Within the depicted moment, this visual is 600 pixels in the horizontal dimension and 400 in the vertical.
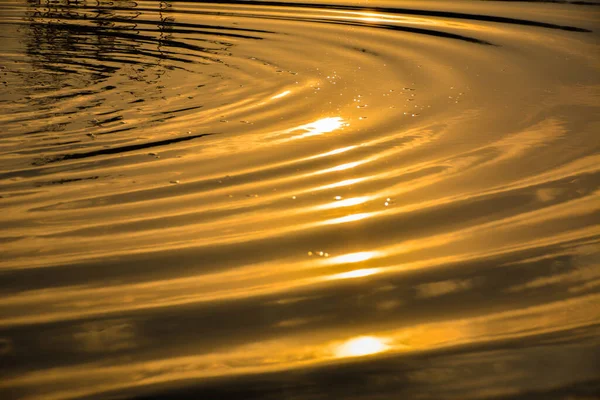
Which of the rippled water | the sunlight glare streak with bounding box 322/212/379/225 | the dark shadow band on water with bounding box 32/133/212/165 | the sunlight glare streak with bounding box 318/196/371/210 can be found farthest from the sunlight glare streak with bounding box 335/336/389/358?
the dark shadow band on water with bounding box 32/133/212/165

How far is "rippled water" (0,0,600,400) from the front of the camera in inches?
62.1

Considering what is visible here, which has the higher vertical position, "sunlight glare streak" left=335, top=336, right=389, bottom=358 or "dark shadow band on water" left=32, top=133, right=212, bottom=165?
"sunlight glare streak" left=335, top=336, right=389, bottom=358

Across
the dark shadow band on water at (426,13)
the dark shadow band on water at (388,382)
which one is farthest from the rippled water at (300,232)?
the dark shadow band on water at (426,13)

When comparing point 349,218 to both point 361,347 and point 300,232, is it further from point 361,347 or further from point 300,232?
point 361,347

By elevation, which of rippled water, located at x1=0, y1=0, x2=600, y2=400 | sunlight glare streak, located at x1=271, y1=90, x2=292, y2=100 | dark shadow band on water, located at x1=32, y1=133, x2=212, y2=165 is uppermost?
rippled water, located at x1=0, y1=0, x2=600, y2=400

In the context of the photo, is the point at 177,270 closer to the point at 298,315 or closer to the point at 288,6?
the point at 298,315

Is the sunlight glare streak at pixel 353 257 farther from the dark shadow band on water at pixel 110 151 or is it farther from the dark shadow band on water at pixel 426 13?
the dark shadow band on water at pixel 426 13

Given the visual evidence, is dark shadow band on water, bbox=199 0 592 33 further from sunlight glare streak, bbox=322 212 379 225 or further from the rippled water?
sunlight glare streak, bbox=322 212 379 225

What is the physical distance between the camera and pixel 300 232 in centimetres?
228

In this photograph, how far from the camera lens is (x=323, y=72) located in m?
4.95

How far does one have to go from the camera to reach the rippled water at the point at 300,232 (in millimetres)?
A: 1576

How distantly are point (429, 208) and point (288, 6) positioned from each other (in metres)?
7.13

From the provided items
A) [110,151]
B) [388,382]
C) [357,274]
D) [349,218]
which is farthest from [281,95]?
[388,382]

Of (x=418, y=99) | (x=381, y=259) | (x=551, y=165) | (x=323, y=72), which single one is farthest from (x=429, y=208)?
(x=323, y=72)
